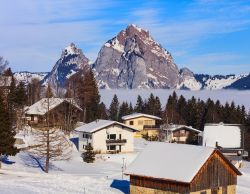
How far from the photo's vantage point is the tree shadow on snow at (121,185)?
49.0 m

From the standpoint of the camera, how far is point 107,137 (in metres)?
87.4

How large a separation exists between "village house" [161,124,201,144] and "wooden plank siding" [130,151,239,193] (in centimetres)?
6650

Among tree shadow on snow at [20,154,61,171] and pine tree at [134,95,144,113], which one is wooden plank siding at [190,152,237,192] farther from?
pine tree at [134,95,144,113]

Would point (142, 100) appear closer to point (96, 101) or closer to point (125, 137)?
point (96, 101)

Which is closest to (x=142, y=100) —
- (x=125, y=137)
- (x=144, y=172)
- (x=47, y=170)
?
(x=125, y=137)

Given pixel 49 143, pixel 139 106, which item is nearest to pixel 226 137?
pixel 49 143

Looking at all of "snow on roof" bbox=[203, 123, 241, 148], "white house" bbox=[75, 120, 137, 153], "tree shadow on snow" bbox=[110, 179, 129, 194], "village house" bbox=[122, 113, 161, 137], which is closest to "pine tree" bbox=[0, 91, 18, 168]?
"tree shadow on snow" bbox=[110, 179, 129, 194]

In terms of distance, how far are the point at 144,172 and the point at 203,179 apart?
17.1 feet

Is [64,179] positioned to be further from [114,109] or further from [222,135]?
[114,109]

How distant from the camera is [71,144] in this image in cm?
8725

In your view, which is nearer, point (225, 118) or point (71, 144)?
point (71, 144)

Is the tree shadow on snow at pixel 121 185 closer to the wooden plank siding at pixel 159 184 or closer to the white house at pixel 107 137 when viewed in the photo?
the wooden plank siding at pixel 159 184

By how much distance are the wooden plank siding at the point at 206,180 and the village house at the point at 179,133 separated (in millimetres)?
66504

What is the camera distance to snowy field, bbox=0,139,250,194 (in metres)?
44.9
